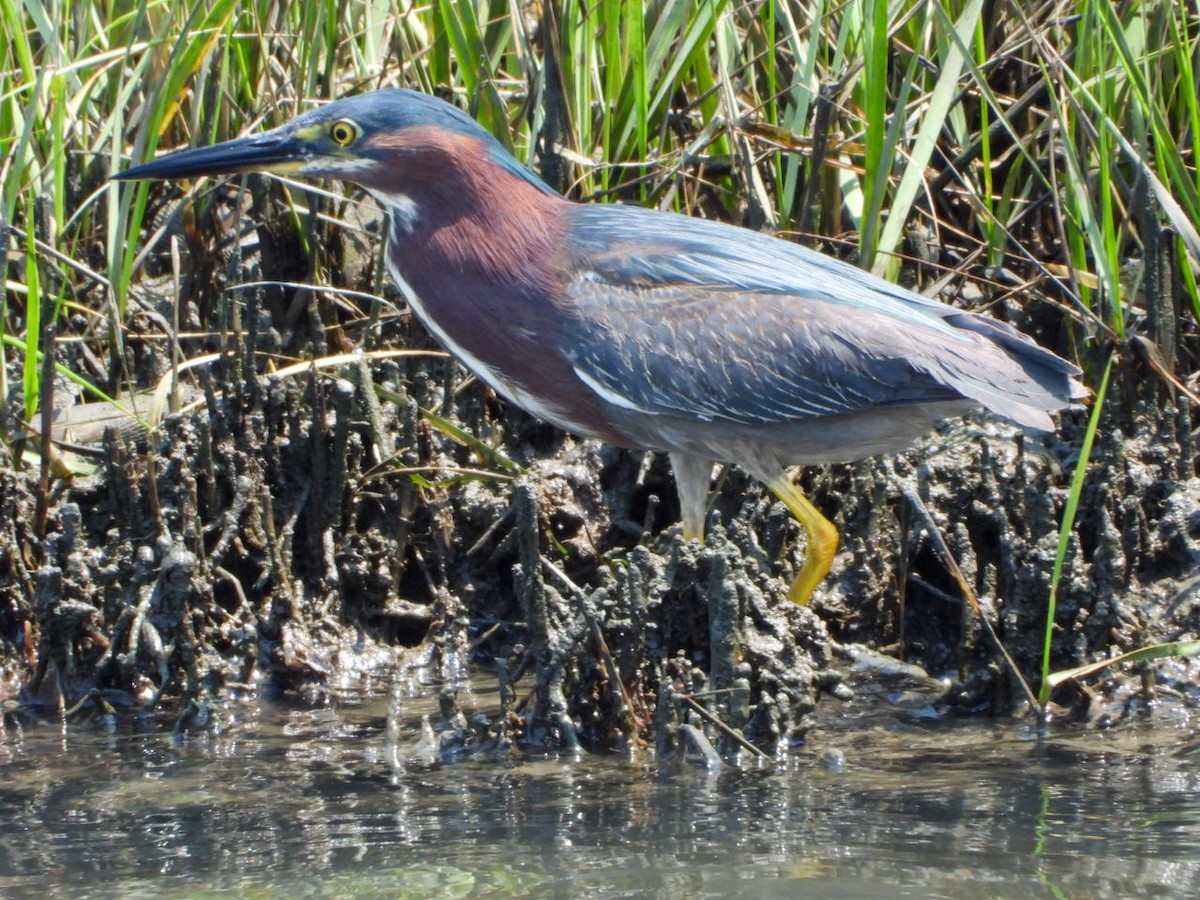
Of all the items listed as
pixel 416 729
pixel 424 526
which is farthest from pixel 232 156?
pixel 416 729

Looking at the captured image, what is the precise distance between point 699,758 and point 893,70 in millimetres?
2829

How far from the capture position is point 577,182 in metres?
5.03

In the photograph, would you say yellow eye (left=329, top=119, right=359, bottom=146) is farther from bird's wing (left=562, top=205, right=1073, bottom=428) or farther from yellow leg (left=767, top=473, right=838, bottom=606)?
yellow leg (left=767, top=473, right=838, bottom=606)

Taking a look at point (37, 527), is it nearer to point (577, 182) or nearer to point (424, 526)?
point (424, 526)

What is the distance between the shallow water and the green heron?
2.52 feet

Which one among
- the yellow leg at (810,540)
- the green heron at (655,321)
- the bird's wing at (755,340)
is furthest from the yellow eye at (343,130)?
the yellow leg at (810,540)

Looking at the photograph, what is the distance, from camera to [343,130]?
4234 mm

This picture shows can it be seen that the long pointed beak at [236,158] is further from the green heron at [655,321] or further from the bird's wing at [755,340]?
the bird's wing at [755,340]

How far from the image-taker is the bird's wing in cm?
406

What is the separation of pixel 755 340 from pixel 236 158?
1.38m

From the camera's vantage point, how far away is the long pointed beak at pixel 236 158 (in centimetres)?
418

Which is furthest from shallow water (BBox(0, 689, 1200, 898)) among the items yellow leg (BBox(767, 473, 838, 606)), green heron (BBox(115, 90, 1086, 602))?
green heron (BBox(115, 90, 1086, 602))

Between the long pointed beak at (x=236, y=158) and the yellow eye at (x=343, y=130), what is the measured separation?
0.26 feet

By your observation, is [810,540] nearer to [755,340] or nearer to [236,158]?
[755,340]
